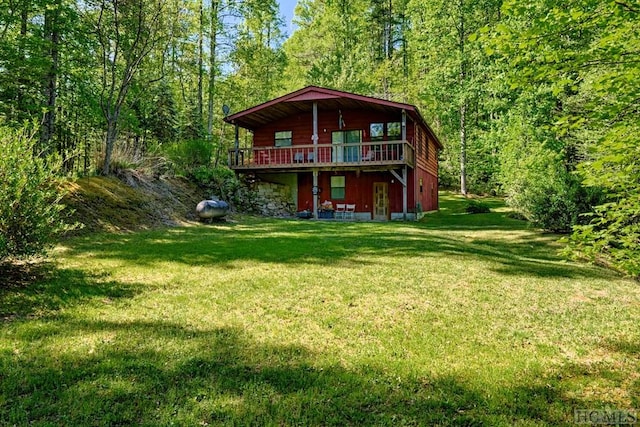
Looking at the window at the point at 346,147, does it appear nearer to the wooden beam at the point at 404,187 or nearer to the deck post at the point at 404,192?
the wooden beam at the point at 404,187

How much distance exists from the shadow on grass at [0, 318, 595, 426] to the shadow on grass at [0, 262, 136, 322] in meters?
0.88

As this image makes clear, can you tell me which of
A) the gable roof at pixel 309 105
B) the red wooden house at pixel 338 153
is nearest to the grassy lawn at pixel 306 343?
the red wooden house at pixel 338 153

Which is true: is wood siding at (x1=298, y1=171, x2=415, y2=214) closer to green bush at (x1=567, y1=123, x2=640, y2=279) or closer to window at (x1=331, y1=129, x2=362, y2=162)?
window at (x1=331, y1=129, x2=362, y2=162)

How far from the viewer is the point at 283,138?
19844mm

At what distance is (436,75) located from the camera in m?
26.8

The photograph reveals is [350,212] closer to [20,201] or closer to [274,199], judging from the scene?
[274,199]

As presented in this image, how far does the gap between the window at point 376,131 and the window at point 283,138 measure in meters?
4.27

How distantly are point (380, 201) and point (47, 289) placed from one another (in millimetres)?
15130

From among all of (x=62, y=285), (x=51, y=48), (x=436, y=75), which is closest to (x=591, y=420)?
(x=62, y=285)

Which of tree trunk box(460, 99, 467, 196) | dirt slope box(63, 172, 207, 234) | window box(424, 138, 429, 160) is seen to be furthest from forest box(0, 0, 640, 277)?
window box(424, 138, 429, 160)

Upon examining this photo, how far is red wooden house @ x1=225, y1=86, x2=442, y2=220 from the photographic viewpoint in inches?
669

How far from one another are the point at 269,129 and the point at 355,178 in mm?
5450

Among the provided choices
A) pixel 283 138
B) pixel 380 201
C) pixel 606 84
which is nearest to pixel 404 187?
pixel 380 201

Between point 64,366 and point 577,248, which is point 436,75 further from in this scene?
point 64,366
